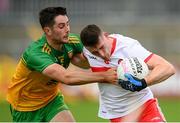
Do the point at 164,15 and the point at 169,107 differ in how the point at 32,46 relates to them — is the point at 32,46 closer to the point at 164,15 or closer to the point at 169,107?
the point at 169,107

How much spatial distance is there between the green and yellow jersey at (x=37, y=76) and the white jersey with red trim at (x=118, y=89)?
0.66 m

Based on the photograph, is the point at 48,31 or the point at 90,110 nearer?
the point at 48,31

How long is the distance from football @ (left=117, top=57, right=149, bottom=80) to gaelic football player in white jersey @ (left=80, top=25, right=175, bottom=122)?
0.06 meters

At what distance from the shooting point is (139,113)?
8781 millimetres

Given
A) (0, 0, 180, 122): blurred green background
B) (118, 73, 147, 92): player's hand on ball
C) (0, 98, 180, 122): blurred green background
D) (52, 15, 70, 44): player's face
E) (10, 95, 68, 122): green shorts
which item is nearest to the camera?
(118, 73, 147, 92): player's hand on ball

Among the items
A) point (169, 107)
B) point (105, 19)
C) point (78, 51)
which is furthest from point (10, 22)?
point (78, 51)

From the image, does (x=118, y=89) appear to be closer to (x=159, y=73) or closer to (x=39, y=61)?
(x=159, y=73)

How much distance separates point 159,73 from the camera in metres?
8.20

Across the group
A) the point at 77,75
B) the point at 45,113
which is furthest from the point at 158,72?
the point at 45,113

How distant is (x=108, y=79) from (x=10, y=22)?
630 inches

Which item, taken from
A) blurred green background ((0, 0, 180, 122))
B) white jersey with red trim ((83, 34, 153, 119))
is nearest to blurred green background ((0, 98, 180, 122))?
blurred green background ((0, 0, 180, 122))

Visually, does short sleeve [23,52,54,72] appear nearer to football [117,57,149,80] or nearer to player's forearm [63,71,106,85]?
player's forearm [63,71,106,85]

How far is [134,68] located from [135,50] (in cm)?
34

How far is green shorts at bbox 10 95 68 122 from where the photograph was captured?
9992mm
